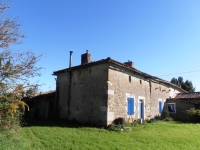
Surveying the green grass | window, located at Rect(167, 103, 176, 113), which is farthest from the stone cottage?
window, located at Rect(167, 103, 176, 113)

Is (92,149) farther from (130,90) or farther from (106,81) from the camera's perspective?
(130,90)

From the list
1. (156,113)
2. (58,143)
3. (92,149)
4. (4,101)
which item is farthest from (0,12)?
(156,113)

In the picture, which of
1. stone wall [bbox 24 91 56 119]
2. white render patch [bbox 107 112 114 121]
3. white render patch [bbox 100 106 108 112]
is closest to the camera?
white render patch [bbox 107 112 114 121]

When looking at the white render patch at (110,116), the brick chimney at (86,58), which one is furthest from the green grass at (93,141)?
the brick chimney at (86,58)

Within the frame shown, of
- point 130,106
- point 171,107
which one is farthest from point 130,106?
point 171,107

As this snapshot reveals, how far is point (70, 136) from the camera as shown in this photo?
9109 millimetres

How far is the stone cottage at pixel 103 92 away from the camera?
41.3ft

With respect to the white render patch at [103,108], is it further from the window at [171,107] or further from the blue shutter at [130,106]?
the window at [171,107]

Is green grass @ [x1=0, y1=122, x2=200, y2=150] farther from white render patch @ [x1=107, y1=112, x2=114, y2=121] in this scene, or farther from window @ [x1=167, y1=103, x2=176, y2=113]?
window @ [x1=167, y1=103, x2=176, y2=113]

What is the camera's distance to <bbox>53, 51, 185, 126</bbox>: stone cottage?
12.6m

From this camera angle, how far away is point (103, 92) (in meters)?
12.6

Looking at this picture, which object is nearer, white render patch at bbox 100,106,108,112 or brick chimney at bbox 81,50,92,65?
white render patch at bbox 100,106,108,112

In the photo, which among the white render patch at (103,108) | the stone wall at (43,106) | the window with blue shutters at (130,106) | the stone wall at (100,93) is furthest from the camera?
the stone wall at (43,106)

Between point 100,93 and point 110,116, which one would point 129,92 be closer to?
point 100,93
